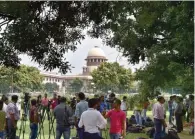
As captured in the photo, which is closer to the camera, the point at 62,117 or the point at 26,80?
the point at 62,117

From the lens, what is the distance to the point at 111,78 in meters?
75.2

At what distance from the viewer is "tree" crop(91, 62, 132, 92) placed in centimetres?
7412

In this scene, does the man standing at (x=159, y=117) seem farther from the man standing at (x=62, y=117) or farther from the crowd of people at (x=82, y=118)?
the man standing at (x=62, y=117)

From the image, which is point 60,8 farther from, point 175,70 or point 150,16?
point 175,70

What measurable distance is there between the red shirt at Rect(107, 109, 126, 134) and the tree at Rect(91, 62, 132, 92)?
208 feet

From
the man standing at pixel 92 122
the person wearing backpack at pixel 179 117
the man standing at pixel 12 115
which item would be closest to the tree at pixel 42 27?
the man standing at pixel 92 122

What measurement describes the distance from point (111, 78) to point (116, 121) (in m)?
65.7

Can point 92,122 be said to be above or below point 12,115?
above

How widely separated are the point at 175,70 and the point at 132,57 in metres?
1.47

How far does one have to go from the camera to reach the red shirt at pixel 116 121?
9.64 meters

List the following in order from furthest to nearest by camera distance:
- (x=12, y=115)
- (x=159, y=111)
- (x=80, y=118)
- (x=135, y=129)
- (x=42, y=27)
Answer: (x=135, y=129) → (x=159, y=111) → (x=12, y=115) → (x=80, y=118) → (x=42, y=27)

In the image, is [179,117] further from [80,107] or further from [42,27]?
[42,27]

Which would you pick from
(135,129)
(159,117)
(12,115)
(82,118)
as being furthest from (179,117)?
(82,118)

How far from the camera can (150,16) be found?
658cm
